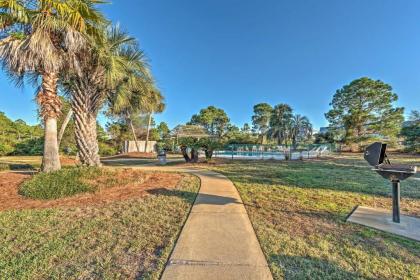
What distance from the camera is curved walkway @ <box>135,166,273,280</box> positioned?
7.59ft

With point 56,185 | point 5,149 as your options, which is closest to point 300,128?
point 56,185

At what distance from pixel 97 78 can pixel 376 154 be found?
28.2 feet

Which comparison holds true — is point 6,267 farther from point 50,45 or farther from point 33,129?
point 33,129

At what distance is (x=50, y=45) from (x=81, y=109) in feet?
7.39

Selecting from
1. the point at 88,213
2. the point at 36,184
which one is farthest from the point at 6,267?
the point at 36,184

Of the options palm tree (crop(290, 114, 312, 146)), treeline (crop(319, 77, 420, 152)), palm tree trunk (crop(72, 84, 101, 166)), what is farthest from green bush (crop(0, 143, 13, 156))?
palm tree (crop(290, 114, 312, 146))

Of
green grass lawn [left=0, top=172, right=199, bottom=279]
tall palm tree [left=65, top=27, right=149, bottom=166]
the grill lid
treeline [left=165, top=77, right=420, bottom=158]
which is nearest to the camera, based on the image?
green grass lawn [left=0, top=172, right=199, bottom=279]

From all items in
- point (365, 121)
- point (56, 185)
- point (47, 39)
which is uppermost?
point (365, 121)

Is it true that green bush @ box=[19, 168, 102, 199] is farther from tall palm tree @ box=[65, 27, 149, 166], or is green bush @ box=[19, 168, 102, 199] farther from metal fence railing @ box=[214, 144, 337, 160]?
metal fence railing @ box=[214, 144, 337, 160]

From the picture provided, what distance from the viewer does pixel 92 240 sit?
10.3 feet

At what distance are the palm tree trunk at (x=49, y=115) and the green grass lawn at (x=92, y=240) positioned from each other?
2671mm

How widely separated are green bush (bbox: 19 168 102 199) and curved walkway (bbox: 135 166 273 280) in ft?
11.5

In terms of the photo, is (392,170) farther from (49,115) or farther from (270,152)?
(270,152)

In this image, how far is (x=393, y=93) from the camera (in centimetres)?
2870
